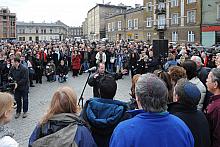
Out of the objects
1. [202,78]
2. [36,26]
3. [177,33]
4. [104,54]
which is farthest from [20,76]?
[36,26]

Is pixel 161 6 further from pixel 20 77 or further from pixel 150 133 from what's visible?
pixel 150 133

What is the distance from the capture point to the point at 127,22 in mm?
72938

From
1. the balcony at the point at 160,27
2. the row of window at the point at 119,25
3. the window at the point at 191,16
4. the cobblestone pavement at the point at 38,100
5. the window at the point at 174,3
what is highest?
the window at the point at 174,3

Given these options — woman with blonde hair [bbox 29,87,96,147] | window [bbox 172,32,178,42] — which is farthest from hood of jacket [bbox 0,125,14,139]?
window [bbox 172,32,178,42]

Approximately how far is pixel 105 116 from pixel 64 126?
0.72m

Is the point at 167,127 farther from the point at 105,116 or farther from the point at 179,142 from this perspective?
the point at 105,116

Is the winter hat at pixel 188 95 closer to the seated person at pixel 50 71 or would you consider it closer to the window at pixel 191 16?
the seated person at pixel 50 71

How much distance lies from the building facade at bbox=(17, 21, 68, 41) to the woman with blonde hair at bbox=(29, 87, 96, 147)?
129 metres

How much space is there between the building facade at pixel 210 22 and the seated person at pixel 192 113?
136ft

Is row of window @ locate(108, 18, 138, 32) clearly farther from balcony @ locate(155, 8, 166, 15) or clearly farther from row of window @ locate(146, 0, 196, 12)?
balcony @ locate(155, 8, 166, 15)

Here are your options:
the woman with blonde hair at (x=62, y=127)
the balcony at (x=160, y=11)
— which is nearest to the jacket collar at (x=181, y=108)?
the woman with blonde hair at (x=62, y=127)

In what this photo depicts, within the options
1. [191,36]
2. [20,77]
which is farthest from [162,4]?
[20,77]

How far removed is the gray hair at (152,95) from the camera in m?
2.52

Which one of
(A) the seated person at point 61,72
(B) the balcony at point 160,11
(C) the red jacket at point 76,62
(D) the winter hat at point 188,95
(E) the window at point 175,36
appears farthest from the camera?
(B) the balcony at point 160,11
